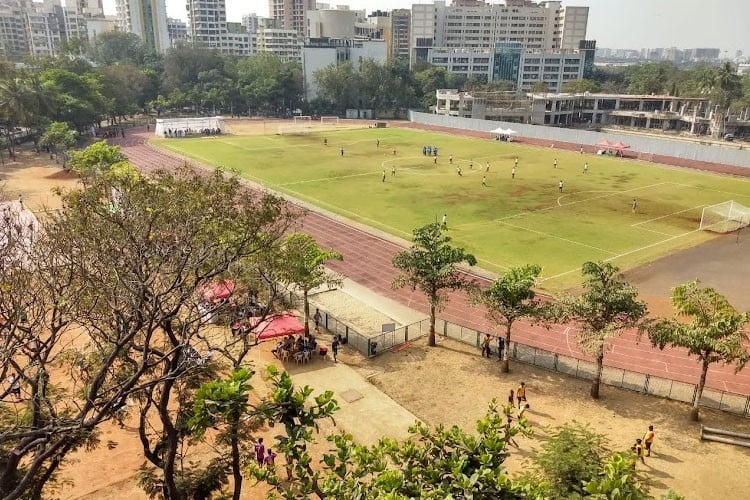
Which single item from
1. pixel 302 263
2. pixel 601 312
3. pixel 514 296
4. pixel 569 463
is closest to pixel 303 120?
pixel 302 263

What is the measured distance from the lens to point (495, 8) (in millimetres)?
194250

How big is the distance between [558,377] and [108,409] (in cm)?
1614

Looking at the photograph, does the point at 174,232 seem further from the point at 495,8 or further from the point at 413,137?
the point at 495,8

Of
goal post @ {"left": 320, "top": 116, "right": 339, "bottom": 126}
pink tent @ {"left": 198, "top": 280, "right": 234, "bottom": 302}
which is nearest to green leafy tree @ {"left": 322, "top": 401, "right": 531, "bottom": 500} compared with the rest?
pink tent @ {"left": 198, "top": 280, "right": 234, "bottom": 302}

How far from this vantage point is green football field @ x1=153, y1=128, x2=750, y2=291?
36.2m

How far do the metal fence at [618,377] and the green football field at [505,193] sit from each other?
738 centimetres

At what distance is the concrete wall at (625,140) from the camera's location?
212ft

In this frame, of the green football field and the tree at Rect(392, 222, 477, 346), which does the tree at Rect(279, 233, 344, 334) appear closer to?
the tree at Rect(392, 222, 477, 346)

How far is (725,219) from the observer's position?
41.3 meters

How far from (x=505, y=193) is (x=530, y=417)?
3373 centimetres

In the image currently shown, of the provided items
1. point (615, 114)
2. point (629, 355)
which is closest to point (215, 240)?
point (629, 355)

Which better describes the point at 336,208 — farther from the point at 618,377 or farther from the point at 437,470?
the point at 437,470

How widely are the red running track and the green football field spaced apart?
3146 mm

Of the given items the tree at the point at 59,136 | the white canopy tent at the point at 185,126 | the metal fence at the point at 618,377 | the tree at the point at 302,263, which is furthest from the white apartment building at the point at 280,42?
the metal fence at the point at 618,377
